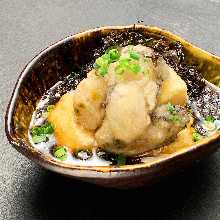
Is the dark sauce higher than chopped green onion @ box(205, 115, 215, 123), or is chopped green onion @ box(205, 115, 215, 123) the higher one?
the dark sauce

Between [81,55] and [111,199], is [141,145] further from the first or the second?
[81,55]

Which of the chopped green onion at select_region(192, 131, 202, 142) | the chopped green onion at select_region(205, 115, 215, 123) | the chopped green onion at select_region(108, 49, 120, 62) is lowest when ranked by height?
the chopped green onion at select_region(192, 131, 202, 142)

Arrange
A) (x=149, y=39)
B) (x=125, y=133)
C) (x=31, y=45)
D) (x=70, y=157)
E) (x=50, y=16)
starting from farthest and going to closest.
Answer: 1. (x=50, y=16)
2. (x=31, y=45)
3. (x=149, y=39)
4. (x=70, y=157)
5. (x=125, y=133)

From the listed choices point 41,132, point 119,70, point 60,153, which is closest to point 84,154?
point 60,153

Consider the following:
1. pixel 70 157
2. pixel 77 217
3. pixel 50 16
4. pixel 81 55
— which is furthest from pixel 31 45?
pixel 77 217

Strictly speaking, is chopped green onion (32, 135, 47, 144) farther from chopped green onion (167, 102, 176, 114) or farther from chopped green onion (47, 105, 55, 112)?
chopped green onion (167, 102, 176, 114)

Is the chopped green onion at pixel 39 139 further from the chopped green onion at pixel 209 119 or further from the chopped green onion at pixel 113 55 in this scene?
the chopped green onion at pixel 209 119

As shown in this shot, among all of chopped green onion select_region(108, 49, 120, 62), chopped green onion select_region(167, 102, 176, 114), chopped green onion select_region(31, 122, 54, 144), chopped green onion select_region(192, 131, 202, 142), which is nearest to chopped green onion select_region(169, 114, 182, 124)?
chopped green onion select_region(167, 102, 176, 114)
